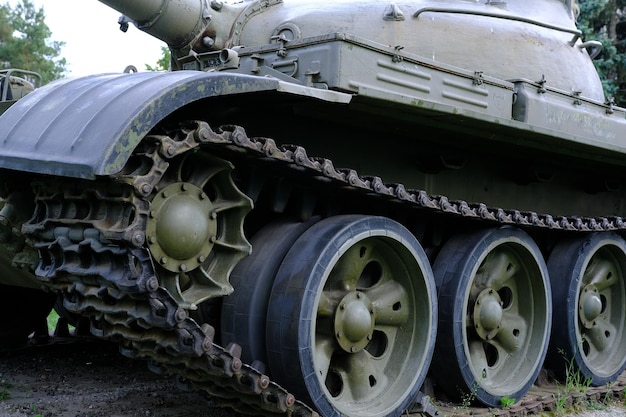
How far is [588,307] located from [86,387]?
4.22 meters

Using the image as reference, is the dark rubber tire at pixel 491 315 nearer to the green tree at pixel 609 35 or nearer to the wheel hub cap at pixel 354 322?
the wheel hub cap at pixel 354 322

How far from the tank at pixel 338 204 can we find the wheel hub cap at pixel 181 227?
0.01 meters

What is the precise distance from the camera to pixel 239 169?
191 inches

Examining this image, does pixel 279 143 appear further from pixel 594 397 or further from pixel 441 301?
pixel 594 397

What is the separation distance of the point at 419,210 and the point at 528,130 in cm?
97

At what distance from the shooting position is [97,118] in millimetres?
4055

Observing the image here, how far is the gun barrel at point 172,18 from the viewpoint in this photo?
6043 mm

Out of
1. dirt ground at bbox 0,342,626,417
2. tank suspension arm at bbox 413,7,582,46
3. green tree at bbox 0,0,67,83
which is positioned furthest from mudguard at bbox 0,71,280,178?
green tree at bbox 0,0,67,83

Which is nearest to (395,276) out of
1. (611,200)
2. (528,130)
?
(528,130)

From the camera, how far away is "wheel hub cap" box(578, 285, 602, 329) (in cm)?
729

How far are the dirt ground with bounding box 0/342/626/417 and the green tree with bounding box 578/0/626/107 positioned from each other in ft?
47.7

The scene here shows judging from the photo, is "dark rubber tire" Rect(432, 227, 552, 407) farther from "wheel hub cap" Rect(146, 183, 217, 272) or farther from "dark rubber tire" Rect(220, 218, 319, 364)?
"wheel hub cap" Rect(146, 183, 217, 272)

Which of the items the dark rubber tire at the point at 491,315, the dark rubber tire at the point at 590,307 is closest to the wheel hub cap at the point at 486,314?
the dark rubber tire at the point at 491,315

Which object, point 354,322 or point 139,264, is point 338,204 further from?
point 139,264
